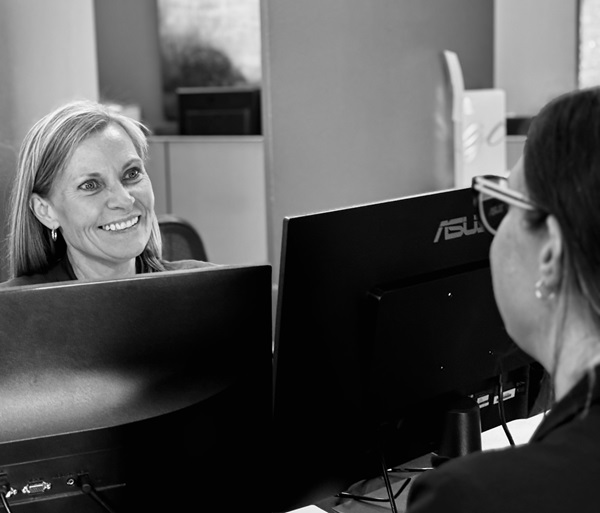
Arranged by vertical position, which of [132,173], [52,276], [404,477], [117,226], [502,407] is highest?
[132,173]

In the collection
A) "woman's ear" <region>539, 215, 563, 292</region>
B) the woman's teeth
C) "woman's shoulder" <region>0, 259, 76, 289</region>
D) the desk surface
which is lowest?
the desk surface

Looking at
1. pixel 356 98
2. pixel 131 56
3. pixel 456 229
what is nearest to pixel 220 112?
pixel 131 56

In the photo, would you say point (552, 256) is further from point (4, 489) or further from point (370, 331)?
point (4, 489)

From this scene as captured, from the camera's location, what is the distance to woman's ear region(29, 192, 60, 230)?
1974mm

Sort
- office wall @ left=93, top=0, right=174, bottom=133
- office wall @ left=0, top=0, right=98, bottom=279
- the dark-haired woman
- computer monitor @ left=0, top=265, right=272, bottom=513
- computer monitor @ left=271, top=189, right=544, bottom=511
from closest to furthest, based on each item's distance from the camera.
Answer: the dark-haired woman < computer monitor @ left=0, top=265, right=272, bottom=513 < computer monitor @ left=271, top=189, right=544, bottom=511 < office wall @ left=0, top=0, right=98, bottom=279 < office wall @ left=93, top=0, right=174, bottom=133

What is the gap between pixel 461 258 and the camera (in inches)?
52.4

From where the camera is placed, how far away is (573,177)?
83 cm

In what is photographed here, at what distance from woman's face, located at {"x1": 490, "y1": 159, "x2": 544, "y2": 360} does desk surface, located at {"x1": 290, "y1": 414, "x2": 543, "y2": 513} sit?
0.55 m

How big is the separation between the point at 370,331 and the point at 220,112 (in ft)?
13.9

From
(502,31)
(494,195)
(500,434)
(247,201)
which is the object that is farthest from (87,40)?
(502,31)

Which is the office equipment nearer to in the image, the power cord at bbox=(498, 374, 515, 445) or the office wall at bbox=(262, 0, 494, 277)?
the office wall at bbox=(262, 0, 494, 277)

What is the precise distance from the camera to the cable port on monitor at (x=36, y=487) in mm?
1083

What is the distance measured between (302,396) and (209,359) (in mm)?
136

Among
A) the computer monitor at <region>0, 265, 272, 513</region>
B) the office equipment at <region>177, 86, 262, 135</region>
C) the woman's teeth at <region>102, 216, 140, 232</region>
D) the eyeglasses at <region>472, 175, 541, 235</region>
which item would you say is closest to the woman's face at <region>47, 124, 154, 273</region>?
the woman's teeth at <region>102, 216, 140, 232</region>
